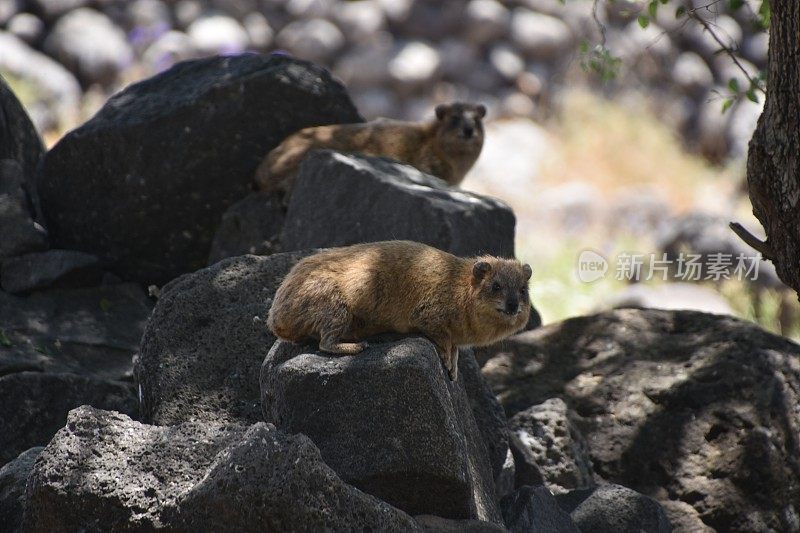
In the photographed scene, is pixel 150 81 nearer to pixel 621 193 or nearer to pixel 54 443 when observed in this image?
pixel 54 443

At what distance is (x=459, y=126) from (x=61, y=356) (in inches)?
180

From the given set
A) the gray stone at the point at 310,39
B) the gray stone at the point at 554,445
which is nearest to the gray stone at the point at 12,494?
the gray stone at the point at 554,445

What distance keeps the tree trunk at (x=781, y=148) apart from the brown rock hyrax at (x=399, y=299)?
143 cm

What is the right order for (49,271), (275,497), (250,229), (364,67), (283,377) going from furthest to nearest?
(364,67)
(250,229)
(49,271)
(283,377)
(275,497)

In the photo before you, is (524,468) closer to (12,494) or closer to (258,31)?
(12,494)

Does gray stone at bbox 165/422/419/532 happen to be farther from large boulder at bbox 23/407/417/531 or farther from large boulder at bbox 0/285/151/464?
large boulder at bbox 0/285/151/464

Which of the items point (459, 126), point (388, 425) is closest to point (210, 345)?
point (388, 425)

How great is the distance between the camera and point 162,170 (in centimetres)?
932

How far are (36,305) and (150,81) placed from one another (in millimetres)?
2479

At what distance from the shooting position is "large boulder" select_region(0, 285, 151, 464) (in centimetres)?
690

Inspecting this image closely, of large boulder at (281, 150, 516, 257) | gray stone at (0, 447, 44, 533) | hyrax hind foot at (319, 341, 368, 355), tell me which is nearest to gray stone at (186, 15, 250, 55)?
large boulder at (281, 150, 516, 257)

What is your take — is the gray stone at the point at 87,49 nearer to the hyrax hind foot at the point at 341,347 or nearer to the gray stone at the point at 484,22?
the gray stone at the point at 484,22

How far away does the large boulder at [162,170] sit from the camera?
9320mm

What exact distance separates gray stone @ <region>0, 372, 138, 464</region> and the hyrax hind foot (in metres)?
2.01
